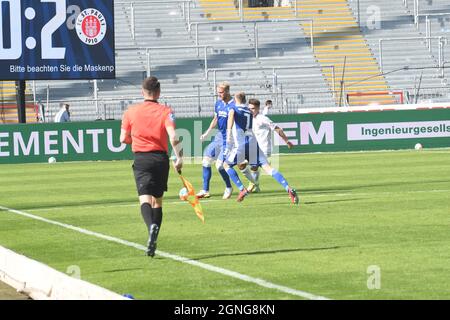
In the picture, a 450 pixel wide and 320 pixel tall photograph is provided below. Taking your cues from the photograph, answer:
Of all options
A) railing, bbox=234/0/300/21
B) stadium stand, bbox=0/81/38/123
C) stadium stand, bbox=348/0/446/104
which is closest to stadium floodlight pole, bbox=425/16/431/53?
stadium stand, bbox=348/0/446/104

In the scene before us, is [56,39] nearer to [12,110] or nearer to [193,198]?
[12,110]

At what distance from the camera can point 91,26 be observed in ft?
132

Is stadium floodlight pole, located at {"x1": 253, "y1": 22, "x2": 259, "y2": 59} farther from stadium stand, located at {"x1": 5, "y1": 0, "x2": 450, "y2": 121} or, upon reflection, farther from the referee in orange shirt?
the referee in orange shirt

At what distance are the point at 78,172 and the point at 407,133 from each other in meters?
13.8

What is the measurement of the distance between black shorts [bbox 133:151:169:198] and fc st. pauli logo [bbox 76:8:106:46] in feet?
89.6

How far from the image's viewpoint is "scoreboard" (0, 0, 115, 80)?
39625 mm

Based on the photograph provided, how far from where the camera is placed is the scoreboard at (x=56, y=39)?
3962cm

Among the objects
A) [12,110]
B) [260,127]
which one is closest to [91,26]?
[12,110]

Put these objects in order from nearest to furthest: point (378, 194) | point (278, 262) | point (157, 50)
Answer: point (278, 262), point (378, 194), point (157, 50)

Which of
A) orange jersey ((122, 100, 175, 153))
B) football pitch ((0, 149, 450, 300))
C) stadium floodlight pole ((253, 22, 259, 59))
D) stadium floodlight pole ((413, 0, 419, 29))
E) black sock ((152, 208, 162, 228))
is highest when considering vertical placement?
stadium floodlight pole ((413, 0, 419, 29))

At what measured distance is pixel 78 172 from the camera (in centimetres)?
3384
